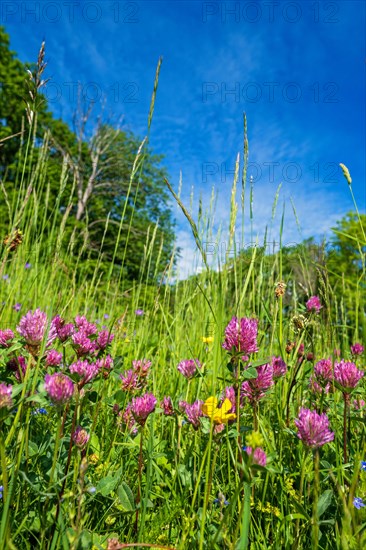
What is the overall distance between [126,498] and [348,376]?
0.65 metres

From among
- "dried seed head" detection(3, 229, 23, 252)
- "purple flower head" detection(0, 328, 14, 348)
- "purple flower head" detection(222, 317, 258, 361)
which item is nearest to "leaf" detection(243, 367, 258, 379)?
"purple flower head" detection(222, 317, 258, 361)

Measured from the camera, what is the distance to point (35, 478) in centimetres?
89

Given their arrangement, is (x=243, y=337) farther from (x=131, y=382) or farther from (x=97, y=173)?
(x=97, y=173)

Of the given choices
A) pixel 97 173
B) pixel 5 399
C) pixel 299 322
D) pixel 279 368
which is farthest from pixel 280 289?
pixel 97 173

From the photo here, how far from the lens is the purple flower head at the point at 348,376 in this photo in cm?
99

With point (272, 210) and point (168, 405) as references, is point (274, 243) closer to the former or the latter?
point (272, 210)

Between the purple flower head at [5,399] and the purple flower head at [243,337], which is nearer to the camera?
the purple flower head at [5,399]

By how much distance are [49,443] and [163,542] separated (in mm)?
385

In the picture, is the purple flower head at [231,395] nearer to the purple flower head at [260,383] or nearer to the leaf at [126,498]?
the purple flower head at [260,383]

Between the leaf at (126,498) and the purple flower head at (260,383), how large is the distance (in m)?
0.40

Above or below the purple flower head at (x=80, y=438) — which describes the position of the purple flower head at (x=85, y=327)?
above

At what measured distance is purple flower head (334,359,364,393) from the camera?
99 centimetres

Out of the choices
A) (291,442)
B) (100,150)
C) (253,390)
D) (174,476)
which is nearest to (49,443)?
(174,476)

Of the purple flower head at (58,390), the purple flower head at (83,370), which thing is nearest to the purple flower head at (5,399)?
the purple flower head at (58,390)
